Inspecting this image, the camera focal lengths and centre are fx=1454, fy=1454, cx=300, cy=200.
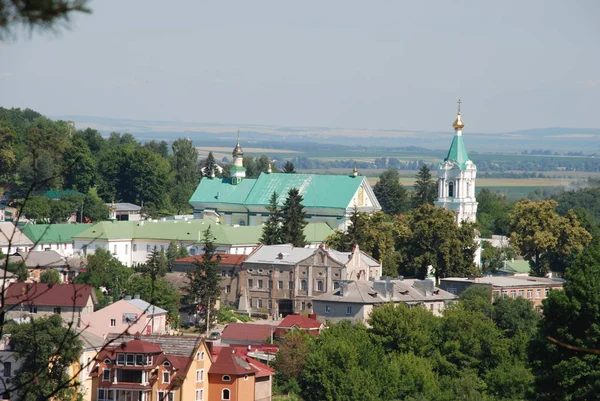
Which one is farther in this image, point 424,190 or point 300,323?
point 424,190

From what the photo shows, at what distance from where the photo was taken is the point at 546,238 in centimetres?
6925

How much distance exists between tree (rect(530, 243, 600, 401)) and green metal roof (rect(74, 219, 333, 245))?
35065mm

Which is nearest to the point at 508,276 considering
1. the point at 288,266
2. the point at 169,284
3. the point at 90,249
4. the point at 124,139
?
the point at 288,266

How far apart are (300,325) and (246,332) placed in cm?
192

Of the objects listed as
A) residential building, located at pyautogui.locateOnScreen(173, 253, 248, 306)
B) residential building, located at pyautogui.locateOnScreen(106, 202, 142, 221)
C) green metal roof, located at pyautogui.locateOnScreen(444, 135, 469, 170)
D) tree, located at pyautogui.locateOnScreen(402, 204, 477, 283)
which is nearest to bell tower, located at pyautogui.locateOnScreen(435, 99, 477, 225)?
green metal roof, located at pyautogui.locateOnScreen(444, 135, 469, 170)

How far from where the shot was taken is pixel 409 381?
44031mm

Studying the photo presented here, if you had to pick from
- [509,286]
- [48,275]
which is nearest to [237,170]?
[509,286]

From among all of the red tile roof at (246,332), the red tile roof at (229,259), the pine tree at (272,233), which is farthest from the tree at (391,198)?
the red tile roof at (246,332)

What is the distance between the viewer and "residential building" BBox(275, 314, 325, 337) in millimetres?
50237

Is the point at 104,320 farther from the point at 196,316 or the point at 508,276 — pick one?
the point at 508,276

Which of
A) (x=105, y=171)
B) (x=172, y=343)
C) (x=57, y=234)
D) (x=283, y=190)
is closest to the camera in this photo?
(x=172, y=343)

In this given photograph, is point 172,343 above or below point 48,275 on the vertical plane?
below

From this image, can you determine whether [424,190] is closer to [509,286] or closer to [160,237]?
[160,237]

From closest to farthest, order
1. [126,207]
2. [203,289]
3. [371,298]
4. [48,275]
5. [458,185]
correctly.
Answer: [371,298], [203,289], [48,275], [458,185], [126,207]
